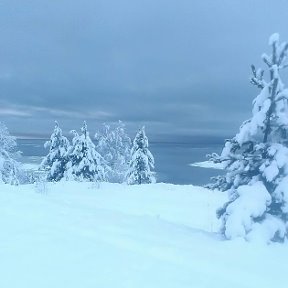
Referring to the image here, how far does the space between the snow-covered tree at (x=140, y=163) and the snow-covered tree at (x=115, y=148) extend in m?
6.32

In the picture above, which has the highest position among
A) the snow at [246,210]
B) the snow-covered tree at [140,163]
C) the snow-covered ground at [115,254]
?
the snow-covered tree at [140,163]

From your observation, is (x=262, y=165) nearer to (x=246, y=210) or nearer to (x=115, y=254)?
(x=246, y=210)

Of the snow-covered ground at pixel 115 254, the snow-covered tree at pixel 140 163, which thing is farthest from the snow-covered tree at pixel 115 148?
the snow-covered ground at pixel 115 254

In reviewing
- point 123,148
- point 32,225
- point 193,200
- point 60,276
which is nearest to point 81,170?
point 123,148

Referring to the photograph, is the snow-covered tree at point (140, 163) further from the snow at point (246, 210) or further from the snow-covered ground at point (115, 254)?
the snow at point (246, 210)

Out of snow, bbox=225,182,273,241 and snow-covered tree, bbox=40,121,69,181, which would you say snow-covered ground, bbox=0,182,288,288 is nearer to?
snow, bbox=225,182,273,241

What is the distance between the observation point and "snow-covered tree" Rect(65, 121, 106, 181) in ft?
105

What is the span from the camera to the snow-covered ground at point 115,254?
4207 mm

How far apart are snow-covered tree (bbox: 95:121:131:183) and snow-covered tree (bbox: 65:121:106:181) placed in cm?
1059

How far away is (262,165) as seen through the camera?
6.93 metres

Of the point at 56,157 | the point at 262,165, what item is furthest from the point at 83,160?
Answer: the point at 262,165

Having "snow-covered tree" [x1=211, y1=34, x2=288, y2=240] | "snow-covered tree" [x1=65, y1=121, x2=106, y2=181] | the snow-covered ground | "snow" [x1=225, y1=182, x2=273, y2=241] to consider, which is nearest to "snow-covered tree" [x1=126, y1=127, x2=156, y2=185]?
"snow-covered tree" [x1=65, y1=121, x2=106, y2=181]

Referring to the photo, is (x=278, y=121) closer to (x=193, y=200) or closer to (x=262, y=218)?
(x=262, y=218)

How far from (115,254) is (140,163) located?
109 ft
